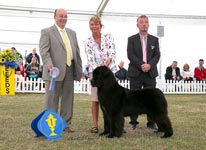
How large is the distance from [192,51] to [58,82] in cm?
1473

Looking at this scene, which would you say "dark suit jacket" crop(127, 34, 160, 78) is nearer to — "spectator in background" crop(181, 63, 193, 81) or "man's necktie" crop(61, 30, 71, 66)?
"man's necktie" crop(61, 30, 71, 66)

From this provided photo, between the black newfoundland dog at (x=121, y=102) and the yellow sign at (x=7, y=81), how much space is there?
874 centimetres

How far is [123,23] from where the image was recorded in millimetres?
18312

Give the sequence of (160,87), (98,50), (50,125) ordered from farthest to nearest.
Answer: (160,87) < (98,50) < (50,125)

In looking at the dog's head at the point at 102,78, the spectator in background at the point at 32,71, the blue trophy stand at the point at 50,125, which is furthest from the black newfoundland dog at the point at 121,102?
the spectator in background at the point at 32,71

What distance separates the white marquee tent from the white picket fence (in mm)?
1575

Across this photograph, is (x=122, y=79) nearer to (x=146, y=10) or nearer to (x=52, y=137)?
(x=146, y=10)

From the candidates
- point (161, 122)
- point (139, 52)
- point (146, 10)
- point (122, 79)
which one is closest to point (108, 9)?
point (146, 10)

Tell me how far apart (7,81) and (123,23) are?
823 cm

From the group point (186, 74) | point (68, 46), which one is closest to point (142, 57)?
point (68, 46)

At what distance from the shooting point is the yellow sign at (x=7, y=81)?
12.4m

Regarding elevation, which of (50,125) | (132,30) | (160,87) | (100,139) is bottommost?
(100,139)

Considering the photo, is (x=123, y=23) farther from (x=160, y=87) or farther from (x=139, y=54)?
(x=139, y=54)

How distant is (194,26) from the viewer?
18453mm
